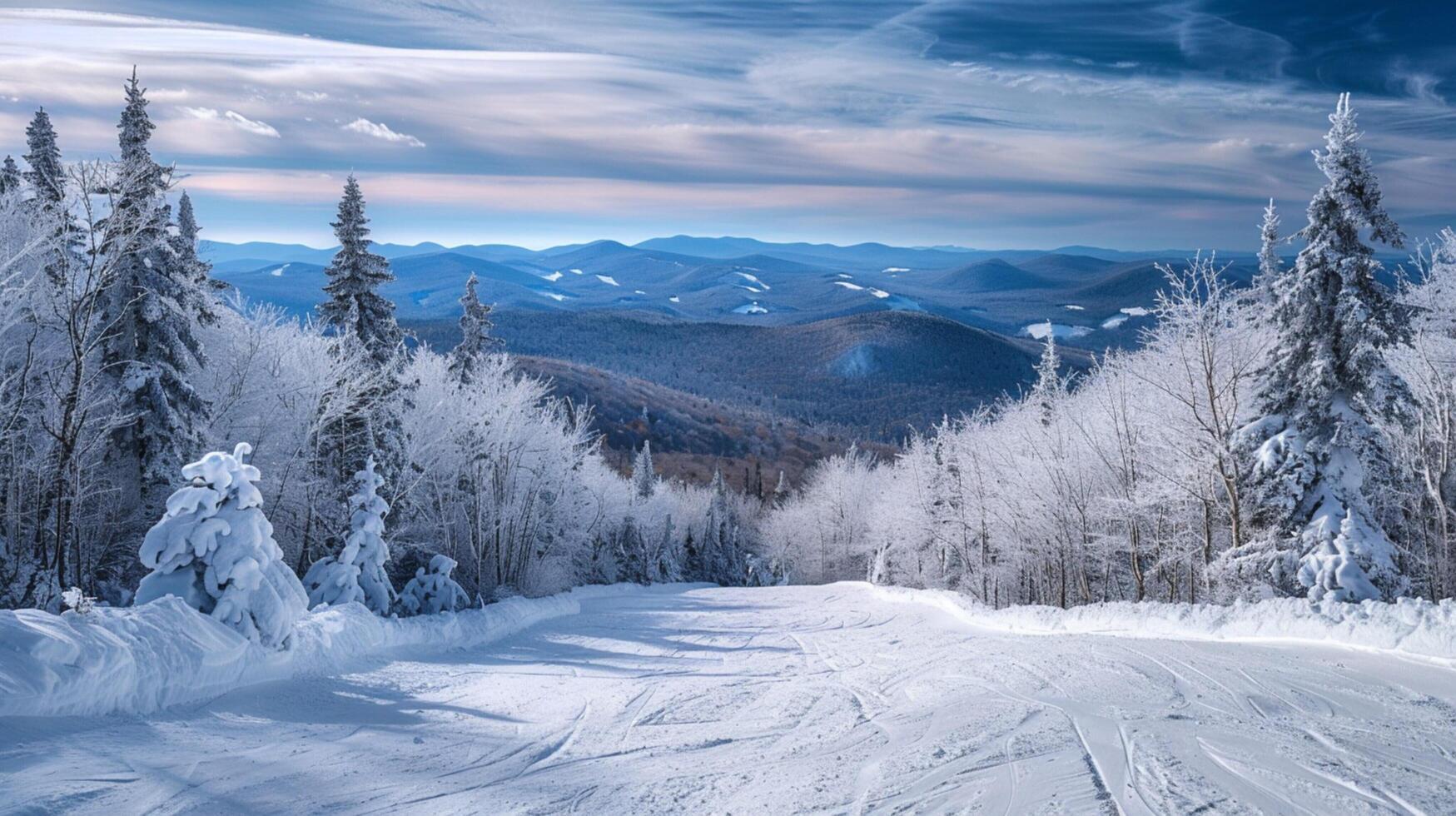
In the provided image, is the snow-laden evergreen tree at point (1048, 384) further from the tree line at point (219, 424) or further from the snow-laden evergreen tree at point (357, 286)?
the snow-laden evergreen tree at point (357, 286)

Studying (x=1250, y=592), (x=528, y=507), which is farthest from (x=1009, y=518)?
(x=528, y=507)

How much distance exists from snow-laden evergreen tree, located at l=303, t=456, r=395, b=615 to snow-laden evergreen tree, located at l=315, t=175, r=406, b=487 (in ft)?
22.2

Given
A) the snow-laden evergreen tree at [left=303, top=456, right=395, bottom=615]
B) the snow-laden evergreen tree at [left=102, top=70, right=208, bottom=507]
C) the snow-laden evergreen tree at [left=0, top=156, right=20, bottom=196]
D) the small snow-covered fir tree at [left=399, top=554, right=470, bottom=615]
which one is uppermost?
the snow-laden evergreen tree at [left=0, top=156, right=20, bottom=196]

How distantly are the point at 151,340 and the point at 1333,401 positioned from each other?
2683 cm

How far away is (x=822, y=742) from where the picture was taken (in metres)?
7.41

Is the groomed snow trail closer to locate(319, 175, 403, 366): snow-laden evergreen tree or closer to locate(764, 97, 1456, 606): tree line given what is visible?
locate(764, 97, 1456, 606): tree line

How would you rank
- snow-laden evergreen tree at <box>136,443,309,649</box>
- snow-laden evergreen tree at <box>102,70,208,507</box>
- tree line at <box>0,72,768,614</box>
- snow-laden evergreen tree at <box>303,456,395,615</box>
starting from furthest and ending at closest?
1. snow-laden evergreen tree at <box>102,70,208,507</box>
2. snow-laden evergreen tree at <box>303,456,395,615</box>
3. tree line at <box>0,72,768,614</box>
4. snow-laden evergreen tree at <box>136,443,309,649</box>

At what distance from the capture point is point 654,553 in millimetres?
53688

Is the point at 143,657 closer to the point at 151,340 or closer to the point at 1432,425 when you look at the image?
the point at 151,340

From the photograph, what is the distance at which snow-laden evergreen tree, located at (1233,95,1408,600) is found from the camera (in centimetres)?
1753

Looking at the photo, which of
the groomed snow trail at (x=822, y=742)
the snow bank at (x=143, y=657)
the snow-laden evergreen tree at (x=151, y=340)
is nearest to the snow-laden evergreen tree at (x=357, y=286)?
the snow-laden evergreen tree at (x=151, y=340)

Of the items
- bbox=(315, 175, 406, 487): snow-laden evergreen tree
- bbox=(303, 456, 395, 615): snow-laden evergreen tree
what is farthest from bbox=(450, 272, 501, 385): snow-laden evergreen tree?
bbox=(303, 456, 395, 615): snow-laden evergreen tree

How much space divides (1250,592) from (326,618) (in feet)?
64.1

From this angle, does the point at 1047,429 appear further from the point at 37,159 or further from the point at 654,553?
the point at 37,159
